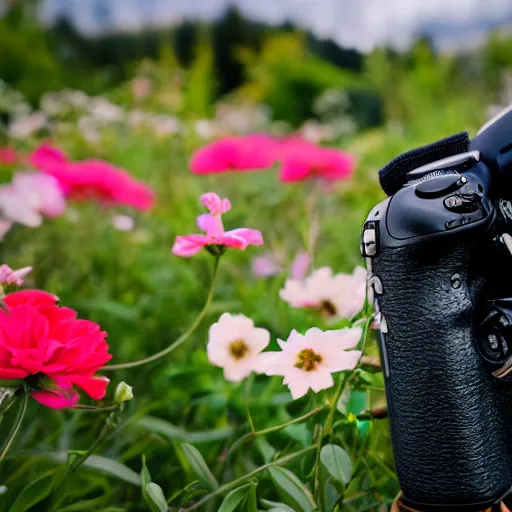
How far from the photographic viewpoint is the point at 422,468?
0.36 meters

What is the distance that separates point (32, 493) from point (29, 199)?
1.05 feet

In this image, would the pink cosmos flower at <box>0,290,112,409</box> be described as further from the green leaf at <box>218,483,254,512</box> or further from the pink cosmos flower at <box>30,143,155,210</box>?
the pink cosmos flower at <box>30,143,155,210</box>

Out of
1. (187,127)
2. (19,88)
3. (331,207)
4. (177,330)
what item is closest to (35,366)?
(177,330)

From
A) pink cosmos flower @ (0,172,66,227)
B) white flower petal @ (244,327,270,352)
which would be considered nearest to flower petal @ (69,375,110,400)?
white flower petal @ (244,327,270,352)

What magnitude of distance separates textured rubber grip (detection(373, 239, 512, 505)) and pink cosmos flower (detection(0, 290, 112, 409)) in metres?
0.16

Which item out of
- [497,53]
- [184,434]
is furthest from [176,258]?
[497,53]

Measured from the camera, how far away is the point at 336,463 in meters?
0.39

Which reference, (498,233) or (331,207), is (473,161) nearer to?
(498,233)

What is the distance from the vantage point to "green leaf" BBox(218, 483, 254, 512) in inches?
14.9

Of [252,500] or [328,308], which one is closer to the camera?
[252,500]

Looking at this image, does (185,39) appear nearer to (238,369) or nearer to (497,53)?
(497,53)

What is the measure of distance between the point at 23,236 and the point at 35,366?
0.61m

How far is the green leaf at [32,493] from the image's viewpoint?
1.33 feet

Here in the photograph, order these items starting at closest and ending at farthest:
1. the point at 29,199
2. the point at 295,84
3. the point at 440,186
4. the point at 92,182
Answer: the point at 440,186, the point at 29,199, the point at 92,182, the point at 295,84
